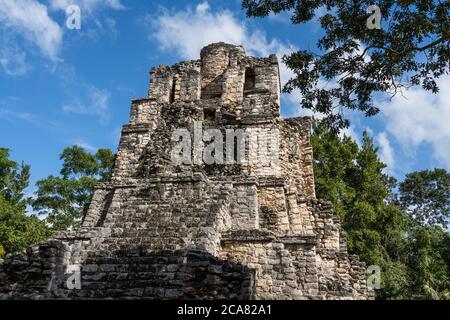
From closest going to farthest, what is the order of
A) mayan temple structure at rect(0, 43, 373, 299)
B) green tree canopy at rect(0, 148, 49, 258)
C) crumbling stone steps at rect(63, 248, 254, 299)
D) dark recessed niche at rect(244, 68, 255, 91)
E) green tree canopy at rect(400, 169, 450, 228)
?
crumbling stone steps at rect(63, 248, 254, 299) < mayan temple structure at rect(0, 43, 373, 299) < dark recessed niche at rect(244, 68, 255, 91) < green tree canopy at rect(0, 148, 49, 258) < green tree canopy at rect(400, 169, 450, 228)

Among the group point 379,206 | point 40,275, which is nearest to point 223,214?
point 40,275

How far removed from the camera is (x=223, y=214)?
7547 millimetres

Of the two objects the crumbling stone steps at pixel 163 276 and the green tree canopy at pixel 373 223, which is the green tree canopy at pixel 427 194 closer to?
the green tree canopy at pixel 373 223

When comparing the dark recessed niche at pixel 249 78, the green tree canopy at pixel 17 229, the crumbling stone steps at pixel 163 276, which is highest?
the dark recessed niche at pixel 249 78

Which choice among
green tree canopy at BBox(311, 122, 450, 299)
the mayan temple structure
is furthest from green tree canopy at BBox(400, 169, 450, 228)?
the mayan temple structure

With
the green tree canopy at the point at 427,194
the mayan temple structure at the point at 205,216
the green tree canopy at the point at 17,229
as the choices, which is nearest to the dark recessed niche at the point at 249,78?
the mayan temple structure at the point at 205,216

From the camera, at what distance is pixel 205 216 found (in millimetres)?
7195

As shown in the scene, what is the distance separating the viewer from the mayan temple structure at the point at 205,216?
557 centimetres

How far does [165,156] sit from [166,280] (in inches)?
185

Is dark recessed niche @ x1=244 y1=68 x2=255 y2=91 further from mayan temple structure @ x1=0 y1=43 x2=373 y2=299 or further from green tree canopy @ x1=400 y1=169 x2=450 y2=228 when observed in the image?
green tree canopy @ x1=400 y1=169 x2=450 y2=228

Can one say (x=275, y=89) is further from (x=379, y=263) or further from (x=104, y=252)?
(x=379, y=263)

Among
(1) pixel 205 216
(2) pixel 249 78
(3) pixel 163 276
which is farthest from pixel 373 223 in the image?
(3) pixel 163 276

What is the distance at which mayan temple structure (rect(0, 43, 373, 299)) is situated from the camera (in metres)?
5.57

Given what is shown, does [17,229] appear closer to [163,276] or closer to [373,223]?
[163,276]
